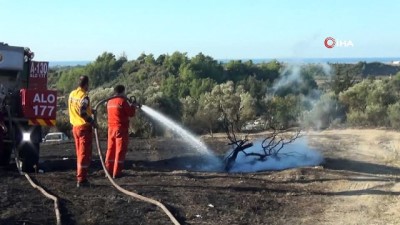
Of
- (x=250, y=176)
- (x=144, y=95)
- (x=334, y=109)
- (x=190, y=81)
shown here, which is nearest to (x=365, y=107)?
(x=334, y=109)

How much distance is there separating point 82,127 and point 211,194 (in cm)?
230

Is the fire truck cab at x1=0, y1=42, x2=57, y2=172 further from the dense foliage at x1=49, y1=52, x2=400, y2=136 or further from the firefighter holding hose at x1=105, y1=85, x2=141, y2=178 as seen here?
the dense foliage at x1=49, y1=52, x2=400, y2=136

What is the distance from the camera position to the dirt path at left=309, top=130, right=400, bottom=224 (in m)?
8.64

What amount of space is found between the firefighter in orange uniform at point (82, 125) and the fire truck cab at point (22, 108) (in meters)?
1.51

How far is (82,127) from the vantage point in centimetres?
1012

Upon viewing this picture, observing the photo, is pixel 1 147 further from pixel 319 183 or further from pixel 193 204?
pixel 319 183

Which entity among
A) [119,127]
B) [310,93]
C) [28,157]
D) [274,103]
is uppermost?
[119,127]

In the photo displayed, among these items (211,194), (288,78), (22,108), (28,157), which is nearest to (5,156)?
(28,157)

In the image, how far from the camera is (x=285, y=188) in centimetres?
1048

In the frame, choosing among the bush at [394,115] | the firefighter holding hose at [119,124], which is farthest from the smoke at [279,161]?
the bush at [394,115]

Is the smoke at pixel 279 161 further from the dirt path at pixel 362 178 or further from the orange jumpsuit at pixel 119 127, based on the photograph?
the orange jumpsuit at pixel 119 127

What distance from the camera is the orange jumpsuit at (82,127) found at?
10.0 m

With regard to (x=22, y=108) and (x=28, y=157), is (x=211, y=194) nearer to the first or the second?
(x=28, y=157)

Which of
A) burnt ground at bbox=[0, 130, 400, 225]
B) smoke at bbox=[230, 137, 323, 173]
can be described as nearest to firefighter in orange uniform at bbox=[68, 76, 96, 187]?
burnt ground at bbox=[0, 130, 400, 225]
